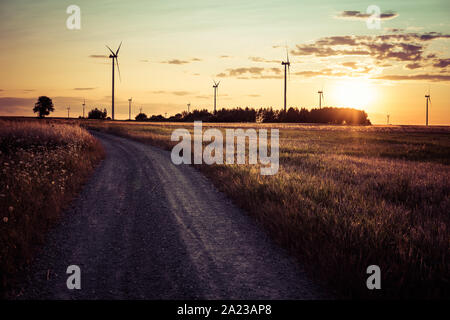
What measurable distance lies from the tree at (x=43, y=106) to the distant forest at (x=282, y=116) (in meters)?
54.4

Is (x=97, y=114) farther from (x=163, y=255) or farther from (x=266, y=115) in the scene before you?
(x=163, y=255)

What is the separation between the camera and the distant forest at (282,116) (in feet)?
444

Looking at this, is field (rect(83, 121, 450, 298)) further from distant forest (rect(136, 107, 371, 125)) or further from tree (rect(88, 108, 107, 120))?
tree (rect(88, 108, 107, 120))

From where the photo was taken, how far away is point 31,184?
8492 mm

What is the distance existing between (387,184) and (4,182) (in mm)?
12560

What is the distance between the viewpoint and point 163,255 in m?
5.28

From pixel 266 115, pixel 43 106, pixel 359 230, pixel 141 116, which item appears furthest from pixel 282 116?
pixel 359 230

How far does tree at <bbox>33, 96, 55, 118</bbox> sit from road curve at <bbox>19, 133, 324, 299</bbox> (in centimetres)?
13981

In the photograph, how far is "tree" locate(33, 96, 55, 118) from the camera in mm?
124900

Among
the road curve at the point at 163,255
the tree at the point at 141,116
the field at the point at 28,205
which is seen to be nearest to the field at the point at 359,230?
the road curve at the point at 163,255
